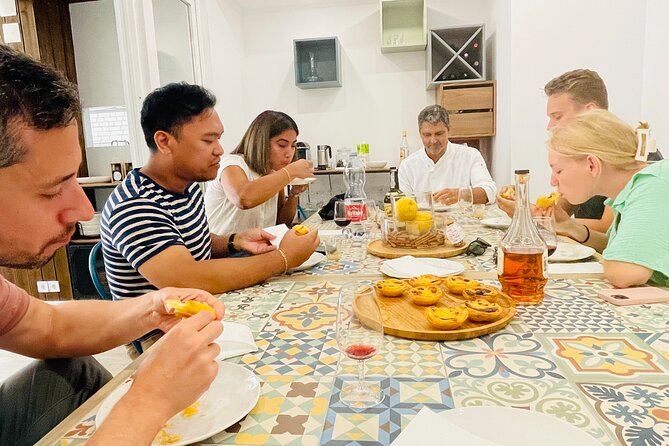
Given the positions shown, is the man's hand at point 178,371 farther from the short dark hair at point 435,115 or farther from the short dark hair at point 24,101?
the short dark hair at point 435,115

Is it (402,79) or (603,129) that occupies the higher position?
(402,79)

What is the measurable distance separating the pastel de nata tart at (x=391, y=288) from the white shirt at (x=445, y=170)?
2.55m

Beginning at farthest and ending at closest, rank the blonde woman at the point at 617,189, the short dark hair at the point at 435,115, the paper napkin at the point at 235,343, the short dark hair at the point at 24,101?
1. the short dark hair at the point at 435,115
2. the blonde woman at the point at 617,189
3. the paper napkin at the point at 235,343
4. the short dark hair at the point at 24,101

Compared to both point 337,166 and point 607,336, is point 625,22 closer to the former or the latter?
point 337,166

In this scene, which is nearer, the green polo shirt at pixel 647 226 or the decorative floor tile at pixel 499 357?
the decorative floor tile at pixel 499 357

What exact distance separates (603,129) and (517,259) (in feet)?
2.13

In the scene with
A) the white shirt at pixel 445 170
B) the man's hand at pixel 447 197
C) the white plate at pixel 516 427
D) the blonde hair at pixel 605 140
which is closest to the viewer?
the white plate at pixel 516 427

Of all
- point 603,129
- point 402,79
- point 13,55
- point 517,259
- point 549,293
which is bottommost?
point 549,293

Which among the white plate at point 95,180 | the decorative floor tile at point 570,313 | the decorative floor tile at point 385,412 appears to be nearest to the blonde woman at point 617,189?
the decorative floor tile at point 570,313

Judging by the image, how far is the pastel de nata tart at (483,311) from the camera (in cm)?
105

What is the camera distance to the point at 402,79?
490 cm

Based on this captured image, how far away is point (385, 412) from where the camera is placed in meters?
0.76

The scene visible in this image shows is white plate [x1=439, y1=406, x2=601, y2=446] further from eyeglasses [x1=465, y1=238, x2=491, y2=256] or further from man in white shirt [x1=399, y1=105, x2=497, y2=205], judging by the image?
man in white shirt [x1=399, y1=105, x2=497, y2=205]

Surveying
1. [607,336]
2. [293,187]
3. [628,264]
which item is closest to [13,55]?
[607,336]
